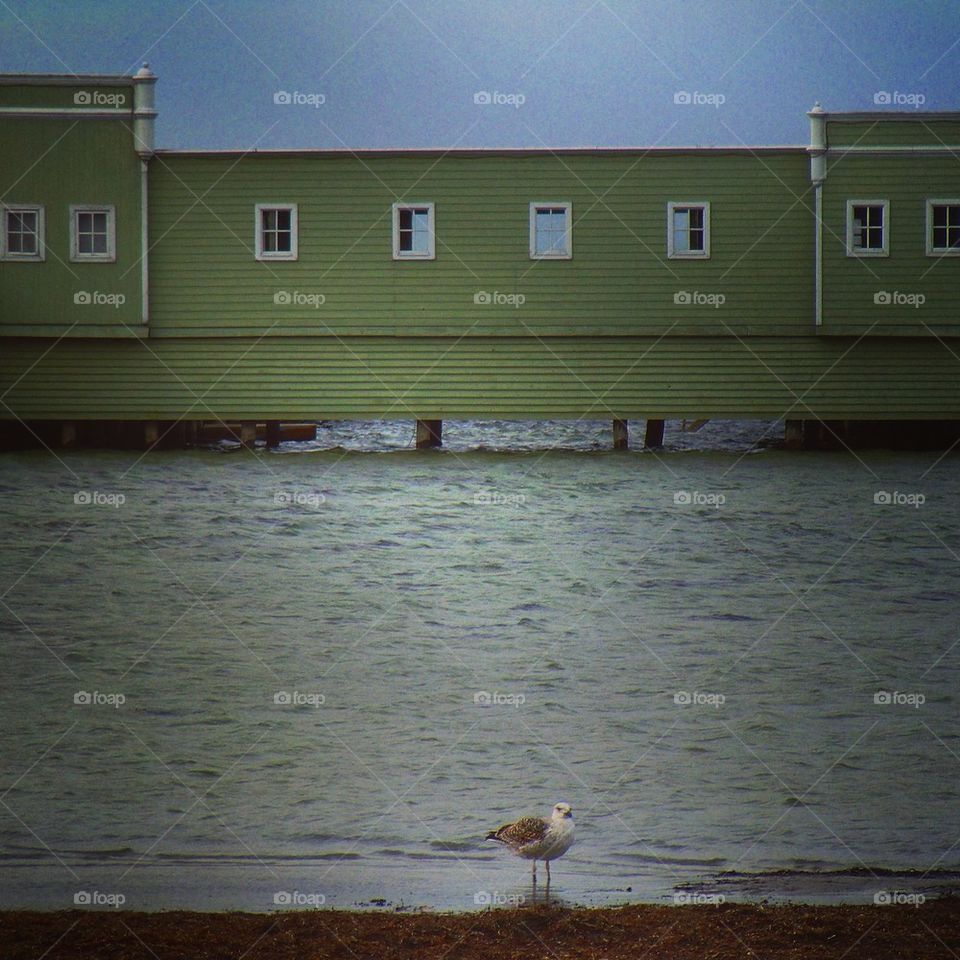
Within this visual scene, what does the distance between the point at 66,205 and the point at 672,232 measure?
7.92m

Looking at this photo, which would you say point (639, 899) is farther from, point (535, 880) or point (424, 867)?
point (424, 867)

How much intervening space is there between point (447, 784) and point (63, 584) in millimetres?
6737

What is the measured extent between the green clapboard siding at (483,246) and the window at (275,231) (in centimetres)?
10

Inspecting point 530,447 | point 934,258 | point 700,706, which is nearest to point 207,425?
point 530,447

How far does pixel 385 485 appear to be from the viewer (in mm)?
16609

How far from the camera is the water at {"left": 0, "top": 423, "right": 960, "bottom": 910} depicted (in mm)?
4703

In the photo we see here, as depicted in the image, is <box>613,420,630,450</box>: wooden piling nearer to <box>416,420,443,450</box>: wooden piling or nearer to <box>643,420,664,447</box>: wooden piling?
<box>643,420,664,447</box>: wooden piling

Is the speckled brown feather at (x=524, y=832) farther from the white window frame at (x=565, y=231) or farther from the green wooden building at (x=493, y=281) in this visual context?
the white window frame at (x=565, y=231)

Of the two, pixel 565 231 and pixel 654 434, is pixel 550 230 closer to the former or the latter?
pixel 565 231

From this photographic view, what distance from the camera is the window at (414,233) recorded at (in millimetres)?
17578

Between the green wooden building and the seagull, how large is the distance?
13.2 metres

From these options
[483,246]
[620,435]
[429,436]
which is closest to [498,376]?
[483,246]

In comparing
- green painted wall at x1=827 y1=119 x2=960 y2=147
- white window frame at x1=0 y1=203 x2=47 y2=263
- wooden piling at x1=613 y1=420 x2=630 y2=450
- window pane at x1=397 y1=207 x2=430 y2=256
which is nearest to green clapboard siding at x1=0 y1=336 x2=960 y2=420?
white window frame at x1=0 y1=203 x2=47 y2=263

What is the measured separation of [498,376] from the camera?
56.9 ft
